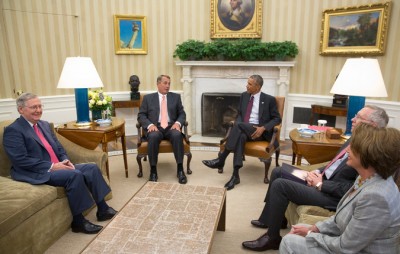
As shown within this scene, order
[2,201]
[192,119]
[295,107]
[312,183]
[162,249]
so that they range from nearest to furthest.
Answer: [162,249], [2,201], [312,183], [295,107], [192,119]

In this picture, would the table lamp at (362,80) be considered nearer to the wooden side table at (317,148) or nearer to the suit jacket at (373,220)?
the wooden side table at (317,148)

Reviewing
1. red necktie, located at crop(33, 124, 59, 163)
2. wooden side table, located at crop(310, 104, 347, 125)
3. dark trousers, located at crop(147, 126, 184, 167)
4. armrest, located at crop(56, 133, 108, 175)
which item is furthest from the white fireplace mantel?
red necktie, located at crop(33, 124, 59, 163)

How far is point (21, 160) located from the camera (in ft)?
8.39

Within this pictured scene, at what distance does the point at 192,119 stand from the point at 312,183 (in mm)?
3913

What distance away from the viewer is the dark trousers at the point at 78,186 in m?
2.61

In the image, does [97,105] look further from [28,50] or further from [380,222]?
[380,222]

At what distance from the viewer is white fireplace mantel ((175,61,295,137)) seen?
17.8 ft

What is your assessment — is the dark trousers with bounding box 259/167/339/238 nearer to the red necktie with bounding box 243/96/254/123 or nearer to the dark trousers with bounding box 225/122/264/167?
the dark trousers with bounding box 225/122/264/167

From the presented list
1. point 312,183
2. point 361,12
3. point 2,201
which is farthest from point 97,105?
point 361,12

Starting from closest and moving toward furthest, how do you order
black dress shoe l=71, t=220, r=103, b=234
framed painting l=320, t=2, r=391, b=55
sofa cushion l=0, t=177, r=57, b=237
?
sofa cushion l=0, t=177, r=57, b=237
black dress shoe l=71, t=220, r=103, b=234
framed painting l=320, t=2, r=391, b=55

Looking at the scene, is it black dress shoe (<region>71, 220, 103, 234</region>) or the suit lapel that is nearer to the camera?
black dress shoe (<region>71, 220, 103, 234</region>)

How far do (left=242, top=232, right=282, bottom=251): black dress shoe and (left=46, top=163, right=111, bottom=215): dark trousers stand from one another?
144 centimetres

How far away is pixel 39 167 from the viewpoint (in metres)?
2.62

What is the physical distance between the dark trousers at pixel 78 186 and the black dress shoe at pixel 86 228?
126 mm
